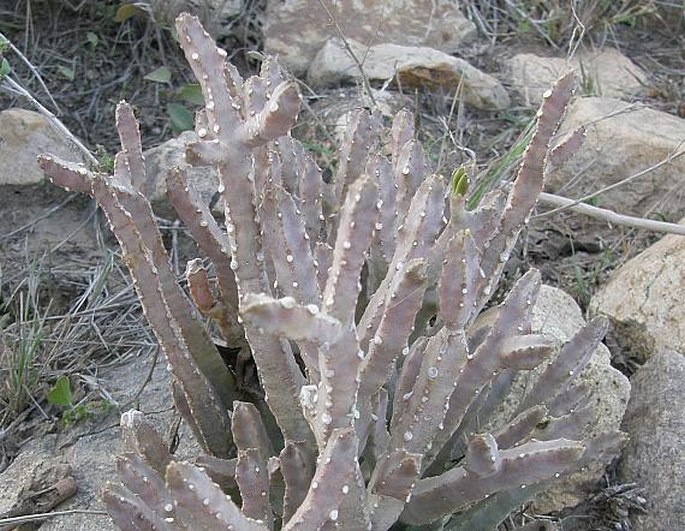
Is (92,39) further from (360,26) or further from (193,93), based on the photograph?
(360,26)

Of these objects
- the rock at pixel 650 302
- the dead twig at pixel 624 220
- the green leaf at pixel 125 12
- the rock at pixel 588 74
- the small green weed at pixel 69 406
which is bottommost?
the rock at pixel 588 74

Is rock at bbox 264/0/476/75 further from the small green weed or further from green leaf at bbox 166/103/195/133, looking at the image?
the small green weed

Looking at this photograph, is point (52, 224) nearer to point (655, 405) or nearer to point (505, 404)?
point (505, 404)

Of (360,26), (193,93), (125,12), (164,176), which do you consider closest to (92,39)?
(125,12)

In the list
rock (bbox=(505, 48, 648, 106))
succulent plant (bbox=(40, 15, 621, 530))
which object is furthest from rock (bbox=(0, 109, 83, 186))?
rock (bbox=(505, 48, 648, 106))

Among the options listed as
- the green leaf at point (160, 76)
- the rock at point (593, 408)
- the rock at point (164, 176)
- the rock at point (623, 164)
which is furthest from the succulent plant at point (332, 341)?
the green leaf at point (160, 76)

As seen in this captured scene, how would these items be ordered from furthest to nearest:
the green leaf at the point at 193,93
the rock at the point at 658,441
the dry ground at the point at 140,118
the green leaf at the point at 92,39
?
1. the green leaf at the point at 92,39
2. the green leaf at the point at 193,93
3. the dry ground at the point at 140,118
4. the rock at the point at 658,441

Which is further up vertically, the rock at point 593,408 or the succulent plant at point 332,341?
the succulent plant at point 332,341

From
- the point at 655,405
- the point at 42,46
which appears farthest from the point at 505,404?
the point at 42,46

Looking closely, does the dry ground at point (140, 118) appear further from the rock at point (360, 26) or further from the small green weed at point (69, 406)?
the rock at point (360, 26)
